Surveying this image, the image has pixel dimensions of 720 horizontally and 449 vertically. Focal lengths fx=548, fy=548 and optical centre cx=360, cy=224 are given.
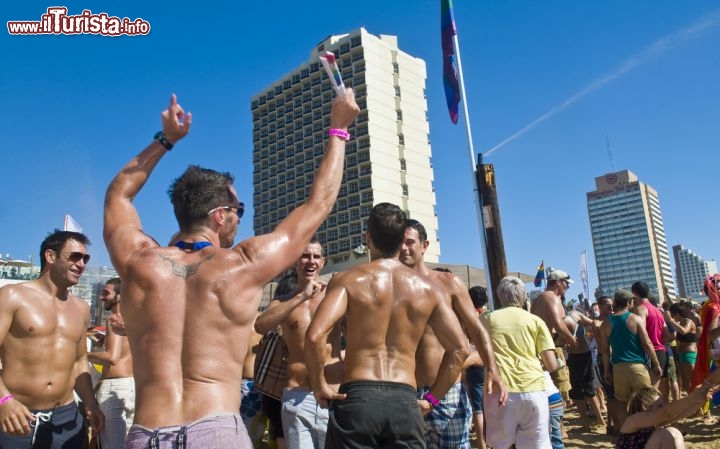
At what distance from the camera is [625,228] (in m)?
174

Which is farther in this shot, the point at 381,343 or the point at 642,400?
the point at 642,400

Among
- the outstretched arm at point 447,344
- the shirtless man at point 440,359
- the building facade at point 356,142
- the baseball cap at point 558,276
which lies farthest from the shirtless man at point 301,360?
the building facade at point 356,142

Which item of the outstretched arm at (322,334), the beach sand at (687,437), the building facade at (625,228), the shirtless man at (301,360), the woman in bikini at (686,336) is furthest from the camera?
the building facade at (625,228)

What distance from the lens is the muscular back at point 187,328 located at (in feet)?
6.54

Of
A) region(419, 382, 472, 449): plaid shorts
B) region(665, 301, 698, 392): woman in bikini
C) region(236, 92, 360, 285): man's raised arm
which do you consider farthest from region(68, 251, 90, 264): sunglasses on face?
region(665, 301, 698, 392): woman in bikini

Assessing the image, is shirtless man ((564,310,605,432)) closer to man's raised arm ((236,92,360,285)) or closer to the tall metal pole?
the tall metal pole

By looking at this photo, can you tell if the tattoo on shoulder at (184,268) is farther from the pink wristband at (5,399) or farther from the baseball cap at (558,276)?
the baseball cap at (558,276)

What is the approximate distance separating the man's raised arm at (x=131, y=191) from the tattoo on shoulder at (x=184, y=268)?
0.19 m

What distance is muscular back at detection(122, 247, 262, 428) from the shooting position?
1993 mm

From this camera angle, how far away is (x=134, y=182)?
2420 millimetres

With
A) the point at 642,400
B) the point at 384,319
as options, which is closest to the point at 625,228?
the point at 642,400

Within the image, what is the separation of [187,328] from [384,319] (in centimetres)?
140

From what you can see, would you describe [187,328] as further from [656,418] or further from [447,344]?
[656,418]

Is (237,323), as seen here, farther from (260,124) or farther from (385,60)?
(260,124)
